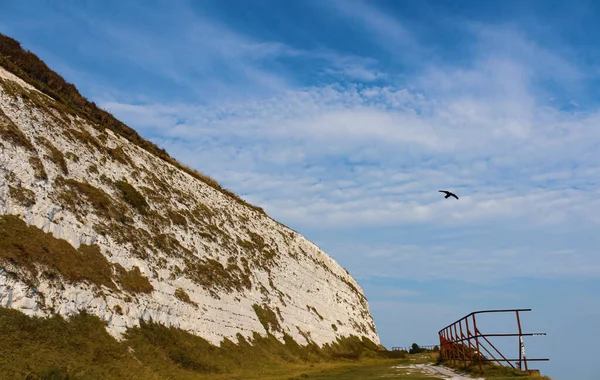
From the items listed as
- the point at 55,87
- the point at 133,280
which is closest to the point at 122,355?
the point at 133,280

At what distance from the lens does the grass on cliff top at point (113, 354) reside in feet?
58.2

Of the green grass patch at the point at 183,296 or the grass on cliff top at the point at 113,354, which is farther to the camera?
the green grass patch at the point at 183,296

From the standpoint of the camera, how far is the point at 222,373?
28.2 meters

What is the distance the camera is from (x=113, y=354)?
22.1 meters

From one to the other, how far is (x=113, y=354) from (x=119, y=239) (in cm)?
1035

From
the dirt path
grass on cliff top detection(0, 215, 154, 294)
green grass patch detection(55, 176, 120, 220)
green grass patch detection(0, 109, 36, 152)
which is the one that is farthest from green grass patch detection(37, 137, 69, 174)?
the dirt path

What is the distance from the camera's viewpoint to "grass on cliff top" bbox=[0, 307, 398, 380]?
17734mm

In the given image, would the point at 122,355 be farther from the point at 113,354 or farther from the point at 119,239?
the point at 119,239

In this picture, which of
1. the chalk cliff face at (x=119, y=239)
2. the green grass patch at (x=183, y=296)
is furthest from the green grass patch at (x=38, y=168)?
the green grass patch at (x=183, y=296)

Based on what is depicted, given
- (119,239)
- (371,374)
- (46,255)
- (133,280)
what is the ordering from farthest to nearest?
(371,374)
(119,239)
(133,280)
(46,255)

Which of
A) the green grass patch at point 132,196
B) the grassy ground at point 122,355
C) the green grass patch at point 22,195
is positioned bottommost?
the grassy ground at point 122,355

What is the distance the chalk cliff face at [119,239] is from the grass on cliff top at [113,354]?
3.18 ft

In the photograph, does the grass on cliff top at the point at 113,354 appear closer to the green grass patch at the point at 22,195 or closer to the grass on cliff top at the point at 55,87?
the green grass patch at the point at 22,195

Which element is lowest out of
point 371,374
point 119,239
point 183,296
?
point 371,374
